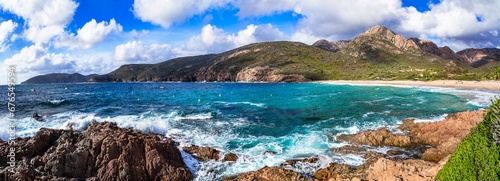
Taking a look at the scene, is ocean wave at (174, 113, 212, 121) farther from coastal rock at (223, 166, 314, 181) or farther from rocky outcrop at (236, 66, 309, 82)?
rocky outcrop at (236, 66, 309, 82)

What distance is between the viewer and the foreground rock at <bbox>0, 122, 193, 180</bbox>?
1406cm

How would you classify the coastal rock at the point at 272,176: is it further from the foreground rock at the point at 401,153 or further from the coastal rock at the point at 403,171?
the coastal rock at the point at 403,171

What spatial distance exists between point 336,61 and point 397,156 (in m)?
188

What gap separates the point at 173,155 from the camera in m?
17.1

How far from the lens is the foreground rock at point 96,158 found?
14062 mm

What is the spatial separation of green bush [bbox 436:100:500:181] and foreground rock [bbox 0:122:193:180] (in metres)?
12.5

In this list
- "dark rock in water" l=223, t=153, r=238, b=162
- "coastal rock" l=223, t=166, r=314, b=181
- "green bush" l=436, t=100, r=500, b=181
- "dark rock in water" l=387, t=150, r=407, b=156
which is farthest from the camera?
"dark rock in water" l=387, t=150, r=407, b=156

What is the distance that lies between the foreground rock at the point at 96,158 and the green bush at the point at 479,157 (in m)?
12.5

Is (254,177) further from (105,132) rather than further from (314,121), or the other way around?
(314,121)

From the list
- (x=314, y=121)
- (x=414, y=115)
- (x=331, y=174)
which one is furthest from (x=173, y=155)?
(x=414, y=115)

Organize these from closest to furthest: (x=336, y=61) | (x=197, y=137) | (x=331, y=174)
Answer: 1. (x=331, y=174)
2. (x=197, y=137)
3. (x=336, y=61)

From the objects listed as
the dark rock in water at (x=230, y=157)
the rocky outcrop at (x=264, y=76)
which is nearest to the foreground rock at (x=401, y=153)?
the dark rock in water at (x=230, y=157)

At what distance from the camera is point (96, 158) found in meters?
14.9

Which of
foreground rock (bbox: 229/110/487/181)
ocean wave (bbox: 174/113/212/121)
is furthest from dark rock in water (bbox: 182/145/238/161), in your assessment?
ocean wave (bbox: 174/113/212/121)
